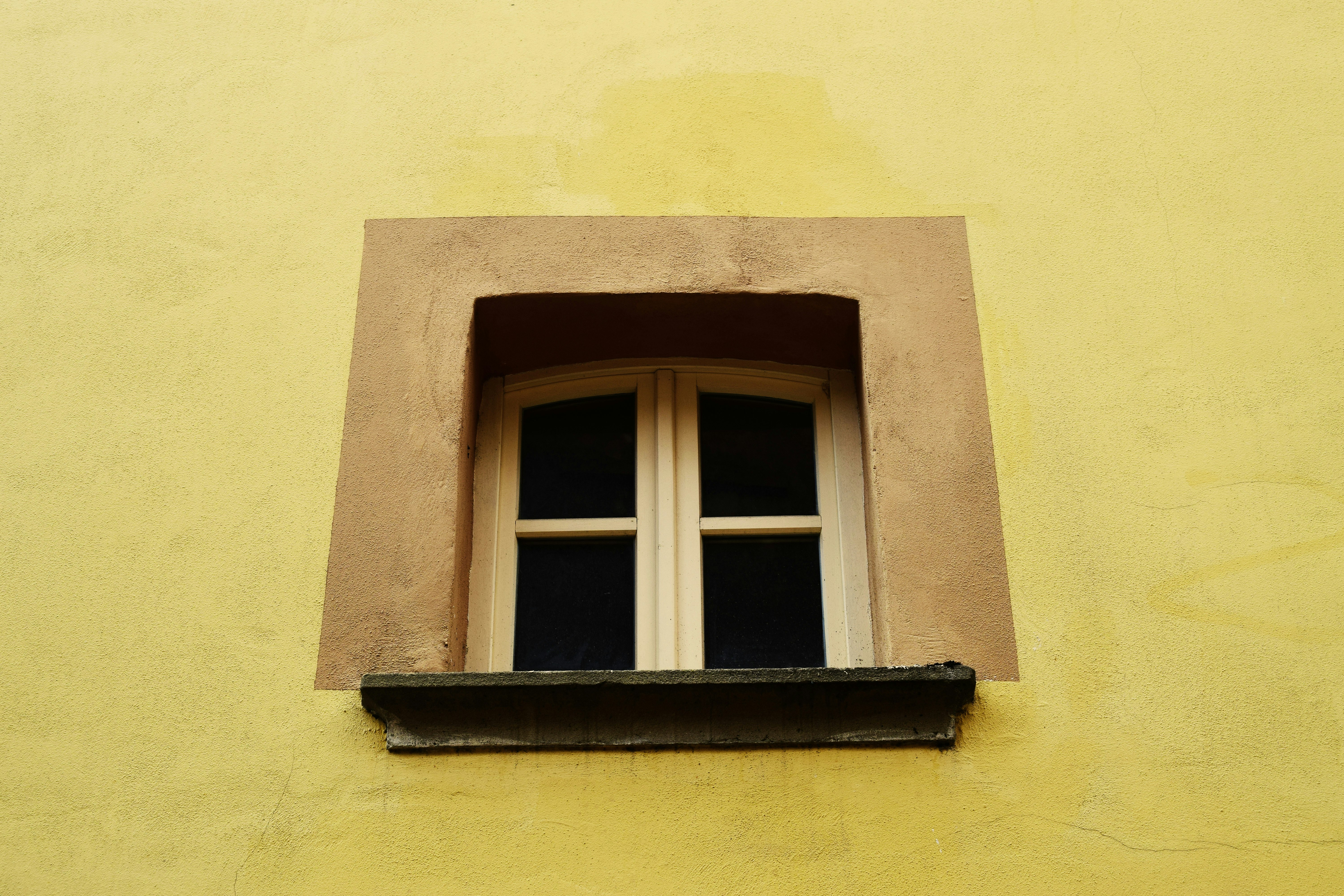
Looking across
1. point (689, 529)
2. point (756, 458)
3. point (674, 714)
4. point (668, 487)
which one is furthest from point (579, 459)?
point (674, 714)

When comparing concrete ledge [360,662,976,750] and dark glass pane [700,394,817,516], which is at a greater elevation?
dark glass pane [700,394,817,516]

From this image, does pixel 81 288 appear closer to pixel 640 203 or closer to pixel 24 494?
pixel 24 494

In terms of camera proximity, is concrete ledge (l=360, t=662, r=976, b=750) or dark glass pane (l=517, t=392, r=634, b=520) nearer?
concrete ledge (l=360, t=662, r=976, b=750)

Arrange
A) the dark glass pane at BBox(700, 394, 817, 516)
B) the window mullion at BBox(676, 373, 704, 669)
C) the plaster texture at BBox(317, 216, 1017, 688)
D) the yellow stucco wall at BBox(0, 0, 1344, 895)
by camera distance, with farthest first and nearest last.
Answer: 1. the dark glass pane at BBox(700, 394, 817, 516)
2. the window mullion at BBox(676, 373, 704, 669)
3. the plaster texture at BBox(317, 216, 1017, 688)
4. the yellow stucco wall at BBox(0, 0, 1344, 895)

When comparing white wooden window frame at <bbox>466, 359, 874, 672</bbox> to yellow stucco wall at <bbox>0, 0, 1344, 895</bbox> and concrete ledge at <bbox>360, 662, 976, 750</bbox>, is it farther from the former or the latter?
yellow stucco wall at <bbox>0, 0, 1344, 895</bbox>

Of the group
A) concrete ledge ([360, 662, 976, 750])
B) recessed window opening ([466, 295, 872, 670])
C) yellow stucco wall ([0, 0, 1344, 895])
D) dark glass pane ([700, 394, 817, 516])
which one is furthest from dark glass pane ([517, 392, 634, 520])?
concrete ledge ([360, 662, 976, 750])

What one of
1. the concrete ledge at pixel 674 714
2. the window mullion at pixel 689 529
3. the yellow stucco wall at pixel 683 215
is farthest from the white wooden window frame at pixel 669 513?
the yellow stucco wall at pixel 683 215

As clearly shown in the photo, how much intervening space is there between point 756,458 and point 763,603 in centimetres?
47

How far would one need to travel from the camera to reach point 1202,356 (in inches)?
144

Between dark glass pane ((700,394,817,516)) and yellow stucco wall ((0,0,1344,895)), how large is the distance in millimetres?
615

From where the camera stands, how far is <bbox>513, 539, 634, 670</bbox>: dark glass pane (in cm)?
362

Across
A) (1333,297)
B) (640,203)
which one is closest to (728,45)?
(640,203)

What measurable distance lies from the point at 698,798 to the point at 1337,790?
5.06 feet

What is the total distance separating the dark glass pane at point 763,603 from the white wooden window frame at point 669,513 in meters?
0.04
